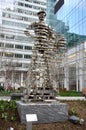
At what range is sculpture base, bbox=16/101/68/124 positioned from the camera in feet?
32.4

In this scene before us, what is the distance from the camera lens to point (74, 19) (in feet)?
137

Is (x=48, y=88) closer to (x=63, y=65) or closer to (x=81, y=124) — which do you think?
(x=81, y=124)

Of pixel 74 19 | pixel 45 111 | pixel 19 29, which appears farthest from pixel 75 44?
pixel 19 29

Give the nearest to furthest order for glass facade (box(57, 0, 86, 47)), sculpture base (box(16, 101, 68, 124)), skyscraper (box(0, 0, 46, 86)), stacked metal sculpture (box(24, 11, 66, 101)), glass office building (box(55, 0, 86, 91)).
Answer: sculpture base (box(16, 101, 68, 124)) → stacked metal sculpture (box(24, 11, 66, 101)) → glass office building (box(55, 0, 86, 91)) → glass facade (box(57, 0, 86, 47)) → skyscraper (box(0, 0, 46, 86))

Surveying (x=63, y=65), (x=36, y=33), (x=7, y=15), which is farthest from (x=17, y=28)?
(x=36, y=33)

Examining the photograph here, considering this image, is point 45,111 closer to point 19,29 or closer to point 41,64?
point 41,64

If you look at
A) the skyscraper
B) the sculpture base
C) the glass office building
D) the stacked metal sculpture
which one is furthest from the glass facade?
the sculpture base

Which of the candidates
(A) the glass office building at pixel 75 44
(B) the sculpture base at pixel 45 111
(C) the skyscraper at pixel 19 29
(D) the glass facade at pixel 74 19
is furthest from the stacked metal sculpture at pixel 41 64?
(C) the skyscraper at pixel 19 29

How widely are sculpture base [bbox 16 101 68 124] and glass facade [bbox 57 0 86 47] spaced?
1099 inches

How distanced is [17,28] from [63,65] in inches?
1290

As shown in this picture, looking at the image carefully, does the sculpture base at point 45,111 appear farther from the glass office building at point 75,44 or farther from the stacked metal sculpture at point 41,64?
the glass office building at point 75,44

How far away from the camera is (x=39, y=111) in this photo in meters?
10.0

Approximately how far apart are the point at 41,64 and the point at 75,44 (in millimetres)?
29940

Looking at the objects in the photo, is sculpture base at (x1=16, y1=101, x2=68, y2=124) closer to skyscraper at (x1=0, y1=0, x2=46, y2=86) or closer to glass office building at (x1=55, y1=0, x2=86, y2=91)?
glass office building at (x1=55, y1=0, x2=86, y2=91)
